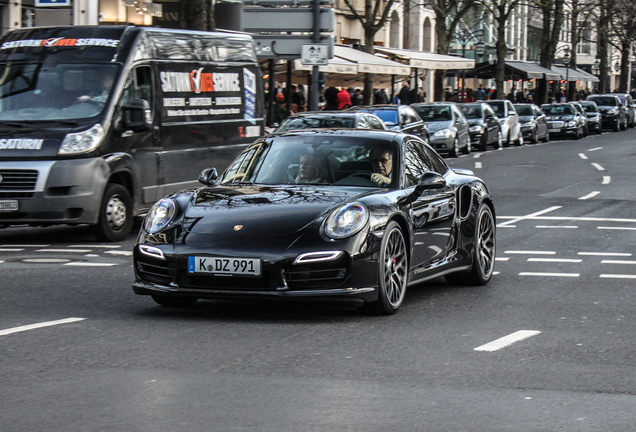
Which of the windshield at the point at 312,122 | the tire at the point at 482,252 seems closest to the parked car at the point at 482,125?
the windshield at the point at 312,122

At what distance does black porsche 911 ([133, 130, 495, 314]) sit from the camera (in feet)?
24.8

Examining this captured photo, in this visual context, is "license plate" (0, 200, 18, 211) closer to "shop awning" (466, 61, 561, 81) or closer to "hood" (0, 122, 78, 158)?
"hood" (0, 122, 78, 158)

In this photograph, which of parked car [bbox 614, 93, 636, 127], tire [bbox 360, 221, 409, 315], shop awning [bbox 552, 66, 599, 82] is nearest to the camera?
tire [bbox 360, 221, 409, 315]

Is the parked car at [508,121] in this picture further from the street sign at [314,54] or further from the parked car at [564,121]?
the street sign at [314,54]

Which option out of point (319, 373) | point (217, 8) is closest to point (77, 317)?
point (319, 373)

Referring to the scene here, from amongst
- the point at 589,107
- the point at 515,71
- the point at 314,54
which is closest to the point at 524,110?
the point at 589,107

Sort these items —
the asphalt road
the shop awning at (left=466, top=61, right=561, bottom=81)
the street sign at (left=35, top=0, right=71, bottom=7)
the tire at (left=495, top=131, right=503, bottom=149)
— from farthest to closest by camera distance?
1. the shop awning at (left=466, top=61, right=561, bottom=81)
2. the tire at (left=495, top=131, right=503, bottom=149)
3. the street sign at (left=35, top=0, right=71, bottom=7)
4. the asphalt road

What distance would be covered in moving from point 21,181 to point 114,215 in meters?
1.14

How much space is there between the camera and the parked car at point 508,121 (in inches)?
1626

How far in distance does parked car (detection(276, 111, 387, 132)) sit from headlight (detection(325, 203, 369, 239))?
1061 centimetres

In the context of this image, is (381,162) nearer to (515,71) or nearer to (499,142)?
(499,142)

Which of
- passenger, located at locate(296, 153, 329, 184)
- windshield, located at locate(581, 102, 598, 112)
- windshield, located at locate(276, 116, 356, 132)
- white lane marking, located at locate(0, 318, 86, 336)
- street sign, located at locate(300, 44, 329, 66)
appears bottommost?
white lane marking, located at locate(0, 318, 86, 336)

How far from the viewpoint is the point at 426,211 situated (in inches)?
344

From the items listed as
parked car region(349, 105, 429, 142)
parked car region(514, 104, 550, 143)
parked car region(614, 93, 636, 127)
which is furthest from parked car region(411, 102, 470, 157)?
parked car region(614, 93, 636, 127)
